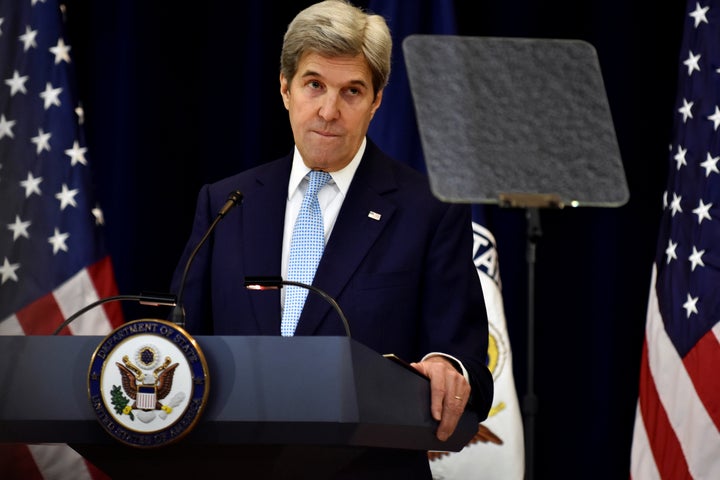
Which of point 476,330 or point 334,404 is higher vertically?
point 334,404

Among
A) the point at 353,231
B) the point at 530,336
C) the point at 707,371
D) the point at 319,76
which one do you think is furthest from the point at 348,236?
the point at 707,371

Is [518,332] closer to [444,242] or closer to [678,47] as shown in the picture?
[678,47]

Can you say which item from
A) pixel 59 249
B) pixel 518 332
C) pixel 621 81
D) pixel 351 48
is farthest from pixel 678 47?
pixel 59 249

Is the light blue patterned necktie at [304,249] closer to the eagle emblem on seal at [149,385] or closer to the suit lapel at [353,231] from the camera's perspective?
the suit lapel at [353,231]

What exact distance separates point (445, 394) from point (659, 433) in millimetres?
1756

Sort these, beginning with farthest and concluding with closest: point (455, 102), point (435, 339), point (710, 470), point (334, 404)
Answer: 1. point (710, 470)
2. point (435, 339)
3. point (455, 102)
4. point (334, 404)

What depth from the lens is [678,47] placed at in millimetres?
3711

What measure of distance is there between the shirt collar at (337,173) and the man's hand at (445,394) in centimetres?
58

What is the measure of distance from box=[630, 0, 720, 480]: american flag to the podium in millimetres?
1752

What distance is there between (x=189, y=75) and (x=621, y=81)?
1543mm

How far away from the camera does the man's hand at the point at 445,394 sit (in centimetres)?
161

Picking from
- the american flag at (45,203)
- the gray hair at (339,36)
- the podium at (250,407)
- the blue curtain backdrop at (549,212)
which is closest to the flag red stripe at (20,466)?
the american flag at (45,203)

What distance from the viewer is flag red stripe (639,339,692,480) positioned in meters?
3.08

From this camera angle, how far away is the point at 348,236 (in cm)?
205
